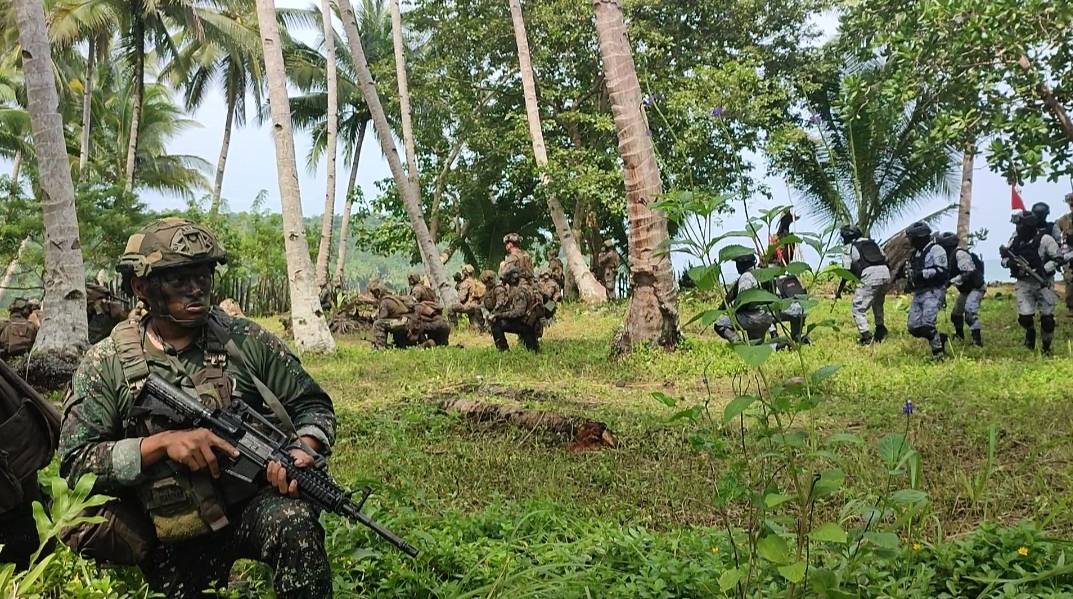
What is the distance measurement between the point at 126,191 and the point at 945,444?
63.9ft

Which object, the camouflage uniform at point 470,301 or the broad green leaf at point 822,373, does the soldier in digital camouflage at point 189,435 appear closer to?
the broad green leaf at point 822,373

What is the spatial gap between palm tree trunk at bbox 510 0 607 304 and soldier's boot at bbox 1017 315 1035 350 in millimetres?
10032

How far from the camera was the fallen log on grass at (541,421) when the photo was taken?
19.9ft

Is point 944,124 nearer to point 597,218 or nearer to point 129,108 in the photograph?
point 597,218

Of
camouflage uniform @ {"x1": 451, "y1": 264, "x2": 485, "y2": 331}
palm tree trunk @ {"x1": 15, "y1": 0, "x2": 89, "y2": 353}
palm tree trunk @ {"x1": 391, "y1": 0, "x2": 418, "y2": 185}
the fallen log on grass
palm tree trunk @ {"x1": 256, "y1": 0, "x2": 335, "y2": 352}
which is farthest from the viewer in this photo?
palm tree trunk @ {"x1": 391, "y1": 0, "x2": 418, "y2": 185}

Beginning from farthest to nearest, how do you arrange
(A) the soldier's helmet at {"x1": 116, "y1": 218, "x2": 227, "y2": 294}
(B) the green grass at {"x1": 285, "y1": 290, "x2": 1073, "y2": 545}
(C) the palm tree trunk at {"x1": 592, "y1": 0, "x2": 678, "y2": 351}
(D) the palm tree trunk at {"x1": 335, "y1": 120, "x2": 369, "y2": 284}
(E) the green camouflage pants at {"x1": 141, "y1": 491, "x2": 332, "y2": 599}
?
1. (D) the palm tree trunk at {"x1": 335, "y1": 120, "x2": 369, "y2": 284}
2. (C) the palm tree trunk at {"x1": 592, "y1": 0, "x2": 678, "y2": 351}
3. (B) the green grass at {"x1": 285, "y1": 290, "x2": 1073, "y2": 545}
4. (A) the soldier's helmet at {"x1": 116, "y1": 218, "x2": 227, "y2": 294}
5. (E) the green camouflage pants at {"x1": 141, "y1": 491, "x2": 332, "y2": 599}

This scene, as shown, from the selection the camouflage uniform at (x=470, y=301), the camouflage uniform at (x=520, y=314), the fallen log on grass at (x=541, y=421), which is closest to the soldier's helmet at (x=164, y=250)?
the fallen log on grass at (x=541, y=421)

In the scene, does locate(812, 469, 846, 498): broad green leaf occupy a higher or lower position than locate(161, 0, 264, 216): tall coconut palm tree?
lower

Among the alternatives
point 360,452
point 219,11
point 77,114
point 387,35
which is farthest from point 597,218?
point 77,114

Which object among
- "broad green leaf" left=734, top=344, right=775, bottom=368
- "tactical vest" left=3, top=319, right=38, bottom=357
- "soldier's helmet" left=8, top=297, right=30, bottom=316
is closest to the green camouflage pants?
"broad green leaf" left=734, top=344, right=775, bottom=368

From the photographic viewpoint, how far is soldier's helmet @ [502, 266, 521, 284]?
1162 centimetres

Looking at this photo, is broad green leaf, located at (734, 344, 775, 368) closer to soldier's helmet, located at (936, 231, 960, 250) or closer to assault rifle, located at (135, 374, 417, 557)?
assault rifle, located at (135, 374, 417, 557)

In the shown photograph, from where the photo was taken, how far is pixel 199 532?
2861mm

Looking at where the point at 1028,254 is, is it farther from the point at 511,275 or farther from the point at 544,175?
the point at 544,175
